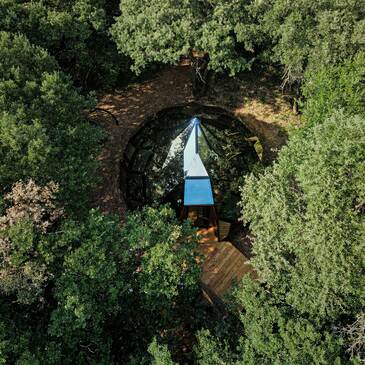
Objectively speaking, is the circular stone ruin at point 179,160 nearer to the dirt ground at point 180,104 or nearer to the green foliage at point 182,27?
the dirt ground at point 180,104

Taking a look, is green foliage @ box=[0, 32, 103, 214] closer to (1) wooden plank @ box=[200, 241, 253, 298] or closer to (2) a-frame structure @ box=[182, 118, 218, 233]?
(2) a-frame structure @ box=[182, 118, 218, 233]

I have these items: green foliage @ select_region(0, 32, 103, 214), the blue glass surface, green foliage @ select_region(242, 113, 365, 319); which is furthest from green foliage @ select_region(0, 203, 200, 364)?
the blue glass surface

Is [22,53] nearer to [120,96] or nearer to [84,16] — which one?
[84,16]

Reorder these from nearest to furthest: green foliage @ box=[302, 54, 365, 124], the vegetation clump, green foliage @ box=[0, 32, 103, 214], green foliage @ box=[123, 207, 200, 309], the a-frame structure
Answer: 1. the vegetation clump
2. green foliage @ box=[123, 207, 200, 309]
3. green foliage @ box=[0, 32, 103, 214]
4. green foliage @ box=[302, 54, 365, 124]
5. the a-frame structure

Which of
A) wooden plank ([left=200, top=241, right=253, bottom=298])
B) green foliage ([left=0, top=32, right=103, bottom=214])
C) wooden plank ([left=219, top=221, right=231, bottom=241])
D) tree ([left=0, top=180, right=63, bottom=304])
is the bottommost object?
wooden plank ([left=200, top=241, right=253, bottom=298])

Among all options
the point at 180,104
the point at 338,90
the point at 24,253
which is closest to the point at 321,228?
the point at 338,90

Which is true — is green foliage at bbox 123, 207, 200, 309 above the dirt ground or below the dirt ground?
below

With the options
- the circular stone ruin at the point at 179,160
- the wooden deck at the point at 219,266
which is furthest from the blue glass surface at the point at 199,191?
the wooden deck at the point at 219,266

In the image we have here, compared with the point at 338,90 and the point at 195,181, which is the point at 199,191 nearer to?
the point at 195,181
